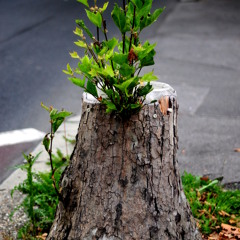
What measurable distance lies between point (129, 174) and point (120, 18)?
33.1 inches

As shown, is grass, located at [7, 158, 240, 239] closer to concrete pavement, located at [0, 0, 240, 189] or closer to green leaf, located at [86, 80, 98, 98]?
concrete pavement, located at [0, 0, 240, 189]

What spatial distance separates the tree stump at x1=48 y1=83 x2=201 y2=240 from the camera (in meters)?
2.66

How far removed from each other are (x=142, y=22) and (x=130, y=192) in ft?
3.00

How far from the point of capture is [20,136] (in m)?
5.32

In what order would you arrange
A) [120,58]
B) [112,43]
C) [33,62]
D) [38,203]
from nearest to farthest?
[120,58] < [112,43] < [38,203] < [33,62]

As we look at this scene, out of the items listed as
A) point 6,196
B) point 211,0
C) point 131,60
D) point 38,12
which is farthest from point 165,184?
point 211,0

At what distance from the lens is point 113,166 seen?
106 inches

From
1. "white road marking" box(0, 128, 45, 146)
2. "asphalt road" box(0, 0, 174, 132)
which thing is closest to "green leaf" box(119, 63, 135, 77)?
"white road marking" box(0, 128, 45, 146)

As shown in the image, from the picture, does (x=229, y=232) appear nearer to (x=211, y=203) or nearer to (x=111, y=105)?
(x=211, y=203)

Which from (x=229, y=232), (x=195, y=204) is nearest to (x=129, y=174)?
(x=229, y=232)

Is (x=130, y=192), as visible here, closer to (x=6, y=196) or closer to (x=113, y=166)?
(x=113, y=166)

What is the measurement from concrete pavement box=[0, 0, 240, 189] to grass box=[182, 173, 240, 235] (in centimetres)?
40

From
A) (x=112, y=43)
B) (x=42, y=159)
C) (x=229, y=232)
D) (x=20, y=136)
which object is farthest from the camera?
(x=20, y=136)

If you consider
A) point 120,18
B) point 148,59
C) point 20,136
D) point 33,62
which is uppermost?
point 33,62
